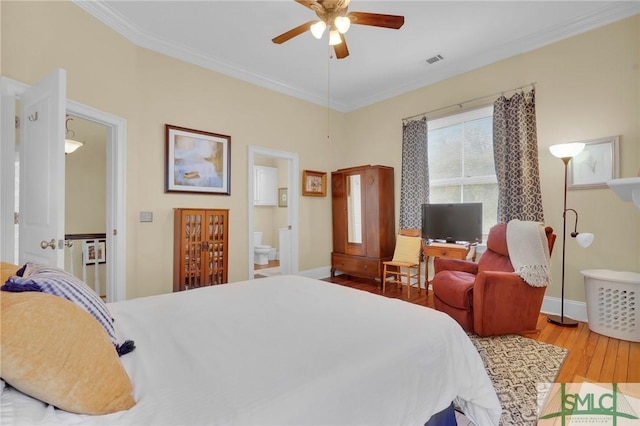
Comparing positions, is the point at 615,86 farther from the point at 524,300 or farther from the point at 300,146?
the point at 300,146

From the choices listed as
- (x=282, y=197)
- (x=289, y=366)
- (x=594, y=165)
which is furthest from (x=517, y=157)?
(x=282, y=197)

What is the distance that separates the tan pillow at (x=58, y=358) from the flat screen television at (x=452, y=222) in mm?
3681

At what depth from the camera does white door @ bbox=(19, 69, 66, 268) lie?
1.91m

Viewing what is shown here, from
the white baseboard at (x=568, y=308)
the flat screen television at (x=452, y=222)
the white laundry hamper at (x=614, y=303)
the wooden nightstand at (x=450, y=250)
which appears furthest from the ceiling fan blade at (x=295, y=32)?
the white baseboard at (x=568, y=308)

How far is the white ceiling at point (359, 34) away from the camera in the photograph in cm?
283

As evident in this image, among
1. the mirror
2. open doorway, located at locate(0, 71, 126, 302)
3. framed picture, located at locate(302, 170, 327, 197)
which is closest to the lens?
open doorway, located at locate(0, 71, 126, 302)

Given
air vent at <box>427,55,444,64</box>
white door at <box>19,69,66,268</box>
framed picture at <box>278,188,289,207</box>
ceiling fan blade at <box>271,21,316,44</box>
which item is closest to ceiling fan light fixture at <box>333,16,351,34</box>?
ceiling fan blade at <box>271,21,316,44</box>

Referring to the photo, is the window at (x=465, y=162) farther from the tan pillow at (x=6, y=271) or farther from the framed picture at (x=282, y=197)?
the tan pillow at (x=6, y=271)

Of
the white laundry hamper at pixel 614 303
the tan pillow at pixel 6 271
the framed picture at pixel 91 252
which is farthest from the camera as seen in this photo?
the framed picture at pixel 91 252

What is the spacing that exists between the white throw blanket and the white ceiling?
7.12ft

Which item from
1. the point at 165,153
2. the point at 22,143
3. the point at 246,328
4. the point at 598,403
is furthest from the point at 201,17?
the point at 598,403

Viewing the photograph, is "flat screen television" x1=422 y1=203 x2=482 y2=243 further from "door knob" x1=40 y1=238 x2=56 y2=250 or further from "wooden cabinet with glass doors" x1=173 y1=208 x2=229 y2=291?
"door knob" x1=40 y1=238 x2=56 y2=250

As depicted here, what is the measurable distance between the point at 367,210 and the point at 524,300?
2.42 metres

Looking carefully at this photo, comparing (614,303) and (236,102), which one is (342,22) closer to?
(236,102)
